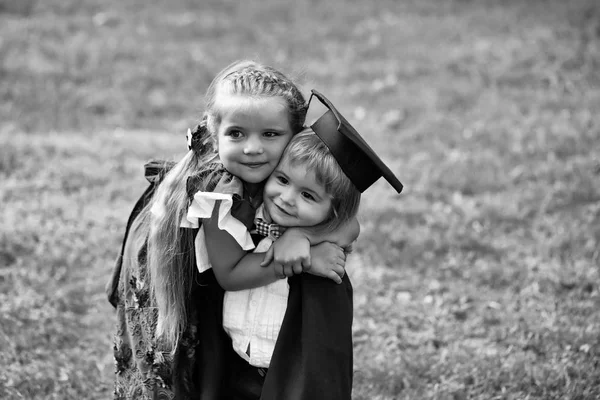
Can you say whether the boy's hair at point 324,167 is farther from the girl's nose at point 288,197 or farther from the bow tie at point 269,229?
the bow tie at point 269,229

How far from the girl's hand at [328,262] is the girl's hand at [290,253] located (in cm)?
4

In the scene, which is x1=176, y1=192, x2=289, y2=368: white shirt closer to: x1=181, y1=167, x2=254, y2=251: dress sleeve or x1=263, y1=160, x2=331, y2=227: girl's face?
x1=181, y1=167, x2=254, y2=251: dress sleeve

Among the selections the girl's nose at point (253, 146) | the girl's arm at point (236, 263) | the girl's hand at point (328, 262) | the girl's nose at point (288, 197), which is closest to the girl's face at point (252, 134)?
the girl's nose at point (253, 146)

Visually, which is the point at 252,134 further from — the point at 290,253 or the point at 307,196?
the point at 290,253

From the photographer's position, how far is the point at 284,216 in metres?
3.04

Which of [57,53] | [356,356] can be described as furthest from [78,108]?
[356,356]

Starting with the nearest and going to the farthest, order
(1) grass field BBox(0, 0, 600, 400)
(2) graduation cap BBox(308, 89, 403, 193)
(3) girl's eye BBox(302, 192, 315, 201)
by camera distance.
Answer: (2) graduation cap BBox(308, 89, 403, 193) < (3) girl's eye BBox(302, 192, 315, 201) < (1) grass field BBox(0, 0, 600, 400)

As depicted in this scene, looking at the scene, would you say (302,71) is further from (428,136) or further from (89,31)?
(89,31)

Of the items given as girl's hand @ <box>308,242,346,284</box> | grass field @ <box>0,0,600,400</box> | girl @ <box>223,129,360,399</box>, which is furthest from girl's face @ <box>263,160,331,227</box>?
grass field @ <box>0,0,600,400</box>

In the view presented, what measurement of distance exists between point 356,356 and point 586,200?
2938mm

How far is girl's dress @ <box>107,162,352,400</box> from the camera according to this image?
2965 mm

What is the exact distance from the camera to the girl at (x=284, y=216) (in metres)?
2.99

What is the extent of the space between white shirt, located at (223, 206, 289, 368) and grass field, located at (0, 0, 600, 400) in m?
0.98

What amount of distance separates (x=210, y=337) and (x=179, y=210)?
60 centimetres
